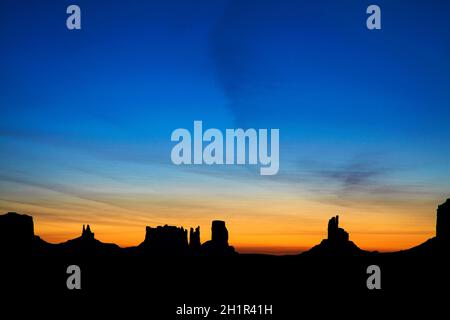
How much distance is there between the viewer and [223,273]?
427 ft

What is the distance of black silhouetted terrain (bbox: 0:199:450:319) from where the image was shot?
338 feet

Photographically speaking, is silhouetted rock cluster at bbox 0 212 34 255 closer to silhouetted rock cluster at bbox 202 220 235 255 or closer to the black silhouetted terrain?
the black silhouetted terrain

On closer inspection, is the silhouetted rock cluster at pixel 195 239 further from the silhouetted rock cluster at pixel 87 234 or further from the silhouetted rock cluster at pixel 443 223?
the silhouetted rock cluster at pixel 443 223

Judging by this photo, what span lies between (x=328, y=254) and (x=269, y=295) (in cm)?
5541

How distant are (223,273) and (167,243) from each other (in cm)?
4886

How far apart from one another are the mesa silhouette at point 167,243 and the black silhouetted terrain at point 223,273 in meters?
0.33

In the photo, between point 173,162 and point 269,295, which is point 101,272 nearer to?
point 269,295

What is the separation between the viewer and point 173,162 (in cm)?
3612

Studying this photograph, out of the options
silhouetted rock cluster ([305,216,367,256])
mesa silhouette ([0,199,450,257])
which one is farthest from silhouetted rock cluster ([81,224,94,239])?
silhouetted rock cluster ([305,216,367,256])

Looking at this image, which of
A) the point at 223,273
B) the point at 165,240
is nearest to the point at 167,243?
the point at 165,240

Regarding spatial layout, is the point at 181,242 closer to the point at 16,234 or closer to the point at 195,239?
the point at 195,239

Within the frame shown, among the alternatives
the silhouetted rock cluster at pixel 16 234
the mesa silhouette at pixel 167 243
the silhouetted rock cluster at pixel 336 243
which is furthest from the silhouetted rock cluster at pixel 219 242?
the silhouetted rock cluster at pixel 16 234

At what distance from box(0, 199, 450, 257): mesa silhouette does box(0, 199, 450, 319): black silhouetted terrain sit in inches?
13.0

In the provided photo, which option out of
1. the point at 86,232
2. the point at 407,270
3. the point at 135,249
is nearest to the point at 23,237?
the point at 86,232
